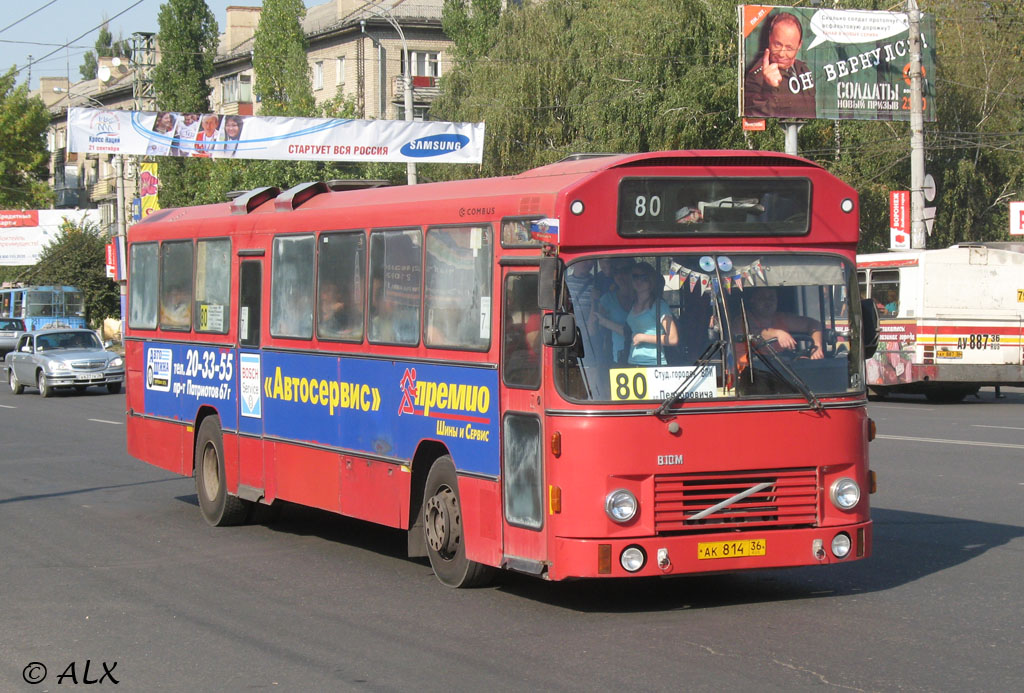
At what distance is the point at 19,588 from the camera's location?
1009 cm

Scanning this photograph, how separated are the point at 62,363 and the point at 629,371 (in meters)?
27.8

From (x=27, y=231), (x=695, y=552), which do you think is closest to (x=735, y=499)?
(x=695, y=552)

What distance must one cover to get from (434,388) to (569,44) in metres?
37.8

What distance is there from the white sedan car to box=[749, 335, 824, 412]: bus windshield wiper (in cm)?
2771

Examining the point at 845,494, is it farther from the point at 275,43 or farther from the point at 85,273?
the point at 85,273

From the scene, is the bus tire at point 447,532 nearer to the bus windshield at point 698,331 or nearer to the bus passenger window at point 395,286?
the bus passenger window at point 395,286

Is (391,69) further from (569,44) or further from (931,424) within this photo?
(931,424)

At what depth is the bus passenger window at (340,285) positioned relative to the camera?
36.7 feet

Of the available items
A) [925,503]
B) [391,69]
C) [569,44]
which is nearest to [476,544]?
[925,503]

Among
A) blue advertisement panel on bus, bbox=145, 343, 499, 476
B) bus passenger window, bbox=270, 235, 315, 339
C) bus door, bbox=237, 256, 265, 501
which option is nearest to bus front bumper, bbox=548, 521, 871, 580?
blue advertisement panel on bus, bbox=145, 343, 499, 476

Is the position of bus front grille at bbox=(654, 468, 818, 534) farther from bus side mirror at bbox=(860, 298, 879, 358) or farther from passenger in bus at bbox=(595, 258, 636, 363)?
bus side mirror at bbox=(860, 298, 879, 358)

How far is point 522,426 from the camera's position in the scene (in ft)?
29.0

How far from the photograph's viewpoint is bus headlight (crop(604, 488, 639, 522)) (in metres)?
8.30

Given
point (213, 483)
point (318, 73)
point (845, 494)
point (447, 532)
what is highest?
point (318, 73)
